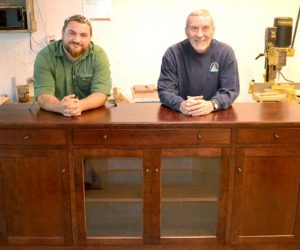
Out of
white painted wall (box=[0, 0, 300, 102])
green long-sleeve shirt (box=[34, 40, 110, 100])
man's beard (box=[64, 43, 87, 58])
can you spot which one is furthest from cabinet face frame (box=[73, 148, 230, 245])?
white painted wall (box=[0, 0, 300, 102])

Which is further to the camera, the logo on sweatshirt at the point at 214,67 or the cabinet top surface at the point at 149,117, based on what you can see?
the logo on sweatshirt at the point at 214,67

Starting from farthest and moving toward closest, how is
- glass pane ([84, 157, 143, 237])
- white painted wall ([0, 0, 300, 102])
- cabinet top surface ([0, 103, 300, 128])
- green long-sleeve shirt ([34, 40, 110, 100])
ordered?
white painted wall ([0, 0, 300, 102]) < green long-sleeve shirt ([34, 40, 110, 100]) < glass pane ([84, 157, 143, 237]) < cabinet top surface ([0, 103, 300, 128])

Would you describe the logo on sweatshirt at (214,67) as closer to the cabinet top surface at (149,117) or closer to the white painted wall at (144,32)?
the cabinet top surface at (149,117)

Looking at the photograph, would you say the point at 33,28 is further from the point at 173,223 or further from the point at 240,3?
the point at 173,223

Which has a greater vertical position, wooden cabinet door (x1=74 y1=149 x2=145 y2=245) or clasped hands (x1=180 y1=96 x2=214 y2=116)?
clasped hands (x1=180 y1=96 x2=214 y2=116)

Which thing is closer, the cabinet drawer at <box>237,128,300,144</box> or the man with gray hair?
the cabinet drawer at <box>237,128,300,144</box>

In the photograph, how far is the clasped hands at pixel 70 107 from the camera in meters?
1.90

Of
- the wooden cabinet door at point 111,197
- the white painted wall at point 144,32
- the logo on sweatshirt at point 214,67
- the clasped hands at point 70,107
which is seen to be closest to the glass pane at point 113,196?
the wooden cabinet door at point 111,197

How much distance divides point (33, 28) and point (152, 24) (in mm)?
1058

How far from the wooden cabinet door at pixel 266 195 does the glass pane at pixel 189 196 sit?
0.12 metres

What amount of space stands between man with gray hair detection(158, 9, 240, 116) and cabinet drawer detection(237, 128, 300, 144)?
0.24 metres

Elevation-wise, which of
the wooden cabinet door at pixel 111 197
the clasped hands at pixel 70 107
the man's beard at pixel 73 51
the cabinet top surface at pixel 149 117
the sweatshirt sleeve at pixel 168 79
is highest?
the man's beard at pixel 73 51

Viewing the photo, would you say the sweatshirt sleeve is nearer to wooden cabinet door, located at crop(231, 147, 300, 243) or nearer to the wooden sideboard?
the wooden sideboard

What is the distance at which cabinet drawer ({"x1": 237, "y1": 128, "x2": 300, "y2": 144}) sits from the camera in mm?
1835
